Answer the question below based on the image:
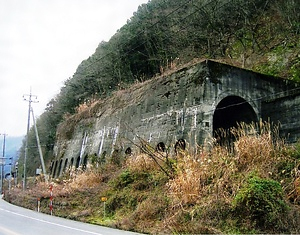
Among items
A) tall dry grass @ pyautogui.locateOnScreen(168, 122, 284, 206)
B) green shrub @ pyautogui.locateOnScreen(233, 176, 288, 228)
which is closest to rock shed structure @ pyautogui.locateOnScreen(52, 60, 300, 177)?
→ tall dry grass @ pyautogui.locateOnScreen(168, 122, 284, 206)

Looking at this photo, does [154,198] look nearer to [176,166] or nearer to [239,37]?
[176,166]

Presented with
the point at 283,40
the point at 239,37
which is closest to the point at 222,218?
the point at 283,40

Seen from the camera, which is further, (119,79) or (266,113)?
(119,79)

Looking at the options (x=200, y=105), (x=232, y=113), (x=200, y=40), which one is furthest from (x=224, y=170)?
(x=200, y=40)

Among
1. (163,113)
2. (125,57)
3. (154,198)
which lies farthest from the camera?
(125,57)

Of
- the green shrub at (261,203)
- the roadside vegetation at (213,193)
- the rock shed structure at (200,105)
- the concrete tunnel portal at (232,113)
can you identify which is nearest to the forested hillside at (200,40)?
the rock shed structure at (200,105)

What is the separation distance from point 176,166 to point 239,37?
1423cm

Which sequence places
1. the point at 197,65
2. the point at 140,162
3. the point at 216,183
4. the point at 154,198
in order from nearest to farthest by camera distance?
1. the point at 216,183
2. the point at 154,198
3. the point at 140,162
4. the point at 197,65

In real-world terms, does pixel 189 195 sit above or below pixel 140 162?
below

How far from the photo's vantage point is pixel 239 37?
900 inches

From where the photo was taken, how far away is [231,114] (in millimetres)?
16375

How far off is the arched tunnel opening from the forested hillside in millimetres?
3630

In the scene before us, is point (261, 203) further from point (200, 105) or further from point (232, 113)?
point (232, 113)

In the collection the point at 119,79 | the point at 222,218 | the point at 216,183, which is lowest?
the point at 222,218
